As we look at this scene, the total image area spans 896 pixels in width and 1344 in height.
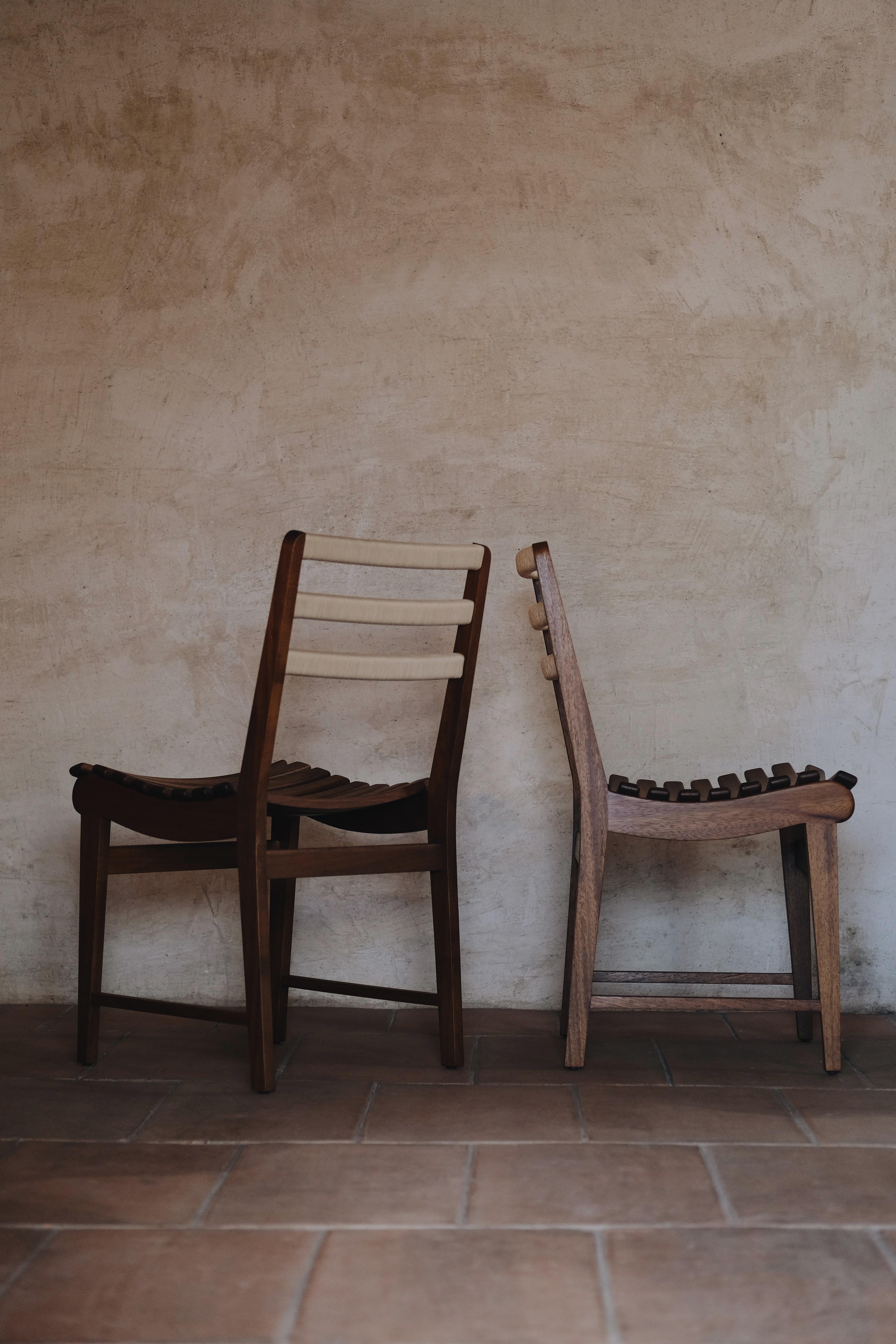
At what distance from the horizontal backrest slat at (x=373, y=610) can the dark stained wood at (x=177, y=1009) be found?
75cm

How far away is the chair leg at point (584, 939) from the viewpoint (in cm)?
214

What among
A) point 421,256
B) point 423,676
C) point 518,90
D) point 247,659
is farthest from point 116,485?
point 518,90

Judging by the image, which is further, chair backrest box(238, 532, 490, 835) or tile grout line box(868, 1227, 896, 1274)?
chair backrest box(238, 532, 490, 835)

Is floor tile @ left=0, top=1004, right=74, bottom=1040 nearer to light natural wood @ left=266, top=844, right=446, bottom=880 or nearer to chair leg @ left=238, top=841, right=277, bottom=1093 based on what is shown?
chair leg @ left=238, top=841, right=277, bottom=1093

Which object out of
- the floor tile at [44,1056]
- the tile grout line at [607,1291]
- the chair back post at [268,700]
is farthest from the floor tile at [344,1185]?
the floor tile at [44,1056]

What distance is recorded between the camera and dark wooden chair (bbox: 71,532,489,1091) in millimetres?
1967

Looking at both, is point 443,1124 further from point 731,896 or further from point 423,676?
point 731,896

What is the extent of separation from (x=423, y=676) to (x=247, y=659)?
2.70 feet

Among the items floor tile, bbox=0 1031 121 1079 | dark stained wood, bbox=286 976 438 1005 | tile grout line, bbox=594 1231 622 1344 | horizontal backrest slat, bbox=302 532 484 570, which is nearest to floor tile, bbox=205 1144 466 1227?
tile grout line, bbox=594 1231 622 1344

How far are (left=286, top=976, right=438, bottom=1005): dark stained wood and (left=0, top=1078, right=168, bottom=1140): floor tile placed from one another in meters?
0.37

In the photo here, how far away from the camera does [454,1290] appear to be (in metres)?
1.31

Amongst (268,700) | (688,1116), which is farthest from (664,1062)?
(268,700)

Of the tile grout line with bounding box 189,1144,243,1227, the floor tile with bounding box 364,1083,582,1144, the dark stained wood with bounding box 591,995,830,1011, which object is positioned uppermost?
the dark stained wood with bounding box 591,995,830,1011

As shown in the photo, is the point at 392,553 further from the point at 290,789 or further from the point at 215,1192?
the point at 215,1192
